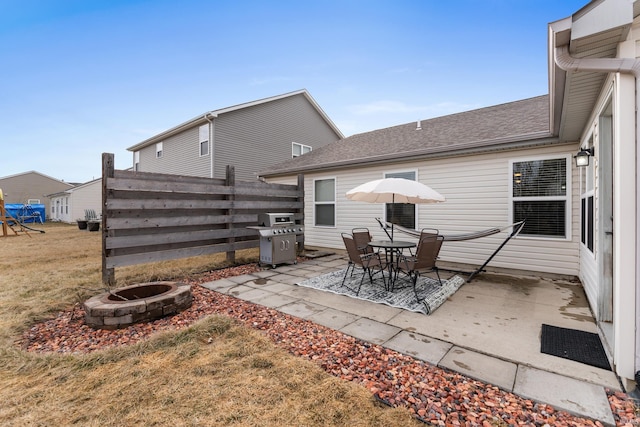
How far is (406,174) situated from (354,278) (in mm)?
3238

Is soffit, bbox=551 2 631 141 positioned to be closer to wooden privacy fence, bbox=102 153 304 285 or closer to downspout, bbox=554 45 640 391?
downspout, bbox=554 45 640 391

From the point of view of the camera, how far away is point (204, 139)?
37.3 ft

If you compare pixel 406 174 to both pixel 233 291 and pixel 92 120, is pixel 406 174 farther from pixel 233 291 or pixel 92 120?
pixel 92 120

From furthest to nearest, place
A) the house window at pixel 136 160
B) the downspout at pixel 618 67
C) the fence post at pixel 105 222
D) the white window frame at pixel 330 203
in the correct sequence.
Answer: the house window at pixel 136 160 → the white window frame at pixel 330 203 → the fence post at pixel 105 222 → the downspout at pixel 618 67

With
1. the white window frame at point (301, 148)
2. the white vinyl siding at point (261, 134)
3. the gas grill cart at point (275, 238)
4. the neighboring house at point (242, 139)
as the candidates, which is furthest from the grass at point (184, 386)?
the white window frame at point (301, 148)

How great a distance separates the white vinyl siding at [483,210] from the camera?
4.94 metres

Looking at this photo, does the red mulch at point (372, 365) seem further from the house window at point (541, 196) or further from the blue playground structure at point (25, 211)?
Answer: the blue playground structure at point (25, 211)

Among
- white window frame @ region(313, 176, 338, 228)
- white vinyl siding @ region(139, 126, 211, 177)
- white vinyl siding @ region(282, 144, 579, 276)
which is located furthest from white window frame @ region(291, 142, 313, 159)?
white vinyl siding @ region(282, 144, 579, 276)

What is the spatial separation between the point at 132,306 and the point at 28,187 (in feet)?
125

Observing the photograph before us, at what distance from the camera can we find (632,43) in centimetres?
195

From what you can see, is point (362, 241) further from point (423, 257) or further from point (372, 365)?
point (372, 365)

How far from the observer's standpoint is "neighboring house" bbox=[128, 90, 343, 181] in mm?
11086

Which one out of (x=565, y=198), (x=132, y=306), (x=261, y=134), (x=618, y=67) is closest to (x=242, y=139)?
(x=261, y=134)

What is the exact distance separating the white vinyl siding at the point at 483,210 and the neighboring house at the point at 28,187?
37283 mm
